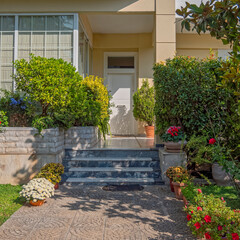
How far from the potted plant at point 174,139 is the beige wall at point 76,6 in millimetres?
3124

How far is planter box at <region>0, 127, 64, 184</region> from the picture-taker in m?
4.91

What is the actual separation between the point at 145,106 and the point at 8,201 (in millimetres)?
5428

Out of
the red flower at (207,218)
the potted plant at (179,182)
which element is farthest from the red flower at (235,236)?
the potted plant at (179,182)

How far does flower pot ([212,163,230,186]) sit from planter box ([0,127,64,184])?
296cm

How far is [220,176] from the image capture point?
14.6ft

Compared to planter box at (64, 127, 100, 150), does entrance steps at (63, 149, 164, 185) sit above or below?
below

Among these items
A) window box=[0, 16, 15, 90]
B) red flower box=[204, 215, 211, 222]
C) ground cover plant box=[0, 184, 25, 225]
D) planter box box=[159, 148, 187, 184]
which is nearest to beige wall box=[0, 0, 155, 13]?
window box=[0, 16, 15, 90]

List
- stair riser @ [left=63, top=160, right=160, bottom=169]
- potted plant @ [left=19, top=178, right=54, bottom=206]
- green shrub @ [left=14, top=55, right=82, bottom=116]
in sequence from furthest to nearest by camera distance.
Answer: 1. stair riser @ [left=63, top=160, right=160, bottom=169]
2. green shrub @ [left=14, top=55, right=82, bottom=116]
3. potted plant @ [left=19, top=178, right=54, bottom=206]

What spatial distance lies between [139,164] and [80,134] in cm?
145

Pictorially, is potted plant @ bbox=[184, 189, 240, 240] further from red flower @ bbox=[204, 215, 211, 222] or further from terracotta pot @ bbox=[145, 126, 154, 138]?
terracotta pot @ bbox=[145, 126, 154, 138]

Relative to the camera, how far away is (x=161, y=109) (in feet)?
17.3

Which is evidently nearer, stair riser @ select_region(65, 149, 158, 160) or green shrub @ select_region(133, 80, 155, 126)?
stair riser @ select_region(65, 149, 158, 160)

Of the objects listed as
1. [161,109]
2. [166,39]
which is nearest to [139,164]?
[161,109]

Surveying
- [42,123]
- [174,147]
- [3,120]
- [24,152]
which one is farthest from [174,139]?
[3,120]
